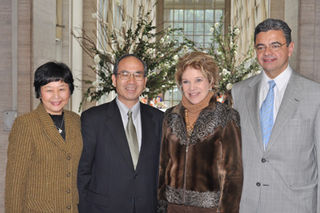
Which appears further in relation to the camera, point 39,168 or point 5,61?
point 5,61

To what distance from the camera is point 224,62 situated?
19.1 feet

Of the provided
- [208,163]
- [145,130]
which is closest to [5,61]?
[145,130]

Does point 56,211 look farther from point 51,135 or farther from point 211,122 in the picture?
point 211,122

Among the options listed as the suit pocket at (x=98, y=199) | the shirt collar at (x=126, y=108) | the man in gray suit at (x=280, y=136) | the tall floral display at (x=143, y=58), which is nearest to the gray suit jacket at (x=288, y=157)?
the man in gray suit at (x=280, y=136)

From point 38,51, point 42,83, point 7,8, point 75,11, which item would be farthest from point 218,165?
point 75,11

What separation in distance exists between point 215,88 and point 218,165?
1.88ft

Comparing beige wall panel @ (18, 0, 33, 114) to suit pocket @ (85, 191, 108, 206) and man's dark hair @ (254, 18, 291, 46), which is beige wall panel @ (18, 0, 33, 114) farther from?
man's dark hair @ (254, 18, 291, 46)

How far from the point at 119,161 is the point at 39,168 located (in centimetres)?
57

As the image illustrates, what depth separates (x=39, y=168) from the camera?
2.32 m

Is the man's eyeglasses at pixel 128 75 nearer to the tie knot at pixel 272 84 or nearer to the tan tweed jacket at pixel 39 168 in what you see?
the tan tweed jacket at pixel 39 168

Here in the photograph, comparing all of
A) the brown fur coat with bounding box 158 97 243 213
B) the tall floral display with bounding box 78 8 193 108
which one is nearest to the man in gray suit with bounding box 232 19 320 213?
the brown fur coat with bounding box 158 97 243 213

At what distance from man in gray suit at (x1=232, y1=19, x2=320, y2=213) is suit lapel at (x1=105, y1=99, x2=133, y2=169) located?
0.85 meters

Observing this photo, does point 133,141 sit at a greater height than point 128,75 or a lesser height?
lesser

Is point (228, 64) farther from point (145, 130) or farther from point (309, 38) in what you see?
point (145, 130)
